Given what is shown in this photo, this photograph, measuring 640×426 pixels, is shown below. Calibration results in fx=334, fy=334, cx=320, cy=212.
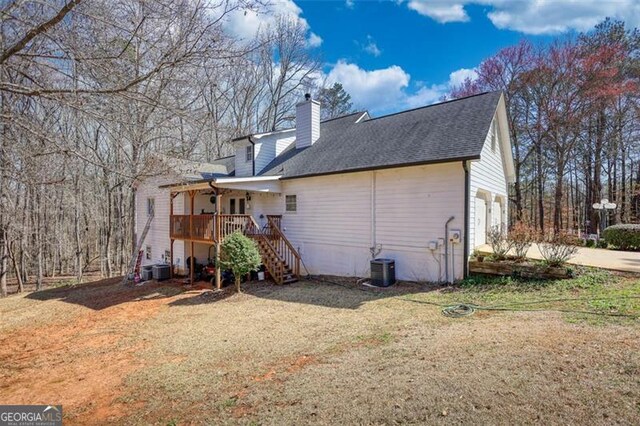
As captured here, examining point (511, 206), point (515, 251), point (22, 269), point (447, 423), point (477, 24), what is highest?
point (477, 24)

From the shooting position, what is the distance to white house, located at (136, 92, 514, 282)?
927cm

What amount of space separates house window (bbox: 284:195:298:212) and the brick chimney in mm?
3487

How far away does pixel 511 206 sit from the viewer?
25000 millimetres

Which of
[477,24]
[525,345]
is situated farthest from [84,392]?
[477,24]

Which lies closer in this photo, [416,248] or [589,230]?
[416,248]

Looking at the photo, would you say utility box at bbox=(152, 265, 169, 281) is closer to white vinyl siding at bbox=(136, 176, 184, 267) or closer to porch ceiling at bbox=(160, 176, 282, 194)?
white vinyl siding at bbox=(136, 176, 184, 267)

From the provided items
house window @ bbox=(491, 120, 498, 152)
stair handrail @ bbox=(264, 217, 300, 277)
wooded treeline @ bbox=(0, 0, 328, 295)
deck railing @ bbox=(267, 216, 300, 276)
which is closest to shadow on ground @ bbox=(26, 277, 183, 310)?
deck railing @ bbox=(267, 216, 300, 276)

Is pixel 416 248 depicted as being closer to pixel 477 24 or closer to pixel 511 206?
pixel 477 24

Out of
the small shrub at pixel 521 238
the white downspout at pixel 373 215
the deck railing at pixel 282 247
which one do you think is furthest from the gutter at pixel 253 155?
the small shrub at pixel 521 238

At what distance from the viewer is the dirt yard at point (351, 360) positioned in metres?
3.32

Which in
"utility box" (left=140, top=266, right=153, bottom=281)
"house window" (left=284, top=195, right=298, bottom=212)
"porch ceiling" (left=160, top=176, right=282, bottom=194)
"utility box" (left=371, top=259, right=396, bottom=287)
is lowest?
"utility box" (left=140, top=266, right=153, bottom=281)

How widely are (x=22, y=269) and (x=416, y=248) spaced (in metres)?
22.5

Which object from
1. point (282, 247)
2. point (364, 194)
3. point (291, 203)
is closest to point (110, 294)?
point (282, 247)

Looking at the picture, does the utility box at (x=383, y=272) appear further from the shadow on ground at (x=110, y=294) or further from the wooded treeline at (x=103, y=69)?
the shadow on ground at (x=110, y=294)
